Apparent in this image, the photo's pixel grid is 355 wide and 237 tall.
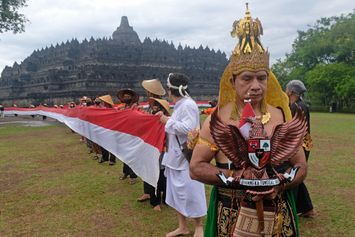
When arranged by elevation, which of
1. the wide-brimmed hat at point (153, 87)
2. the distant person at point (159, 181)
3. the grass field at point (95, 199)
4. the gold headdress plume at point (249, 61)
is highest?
the gold headdress plume at point (249, 61)

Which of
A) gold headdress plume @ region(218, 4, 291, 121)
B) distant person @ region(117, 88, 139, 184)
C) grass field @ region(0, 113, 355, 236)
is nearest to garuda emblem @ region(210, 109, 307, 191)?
gold headdress plume @ region(218, 4, 291, 121)

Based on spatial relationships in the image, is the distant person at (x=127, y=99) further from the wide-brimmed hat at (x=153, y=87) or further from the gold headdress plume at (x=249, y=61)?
the gold headdress plume at (x=249, y=61)

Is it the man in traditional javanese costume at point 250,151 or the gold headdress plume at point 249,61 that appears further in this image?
the gold headdress plume at point 249,61

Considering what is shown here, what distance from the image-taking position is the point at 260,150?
1.79 meters

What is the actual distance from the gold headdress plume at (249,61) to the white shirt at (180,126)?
179 cm

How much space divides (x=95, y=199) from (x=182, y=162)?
2400 millimetres

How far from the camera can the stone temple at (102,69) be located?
158ft

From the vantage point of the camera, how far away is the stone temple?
48.1m

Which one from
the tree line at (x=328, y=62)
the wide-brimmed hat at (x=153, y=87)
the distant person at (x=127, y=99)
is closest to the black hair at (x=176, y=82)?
the wide-brimmed hat at (x=153, y=87)

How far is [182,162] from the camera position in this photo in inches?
169

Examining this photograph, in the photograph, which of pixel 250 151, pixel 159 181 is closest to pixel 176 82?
pixel 159 181

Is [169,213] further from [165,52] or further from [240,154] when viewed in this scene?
[165,52]

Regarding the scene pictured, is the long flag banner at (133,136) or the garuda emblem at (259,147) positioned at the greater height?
the garuda emblem at (259,147)

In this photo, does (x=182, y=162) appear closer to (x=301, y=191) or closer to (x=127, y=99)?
(x=301, y=191)
